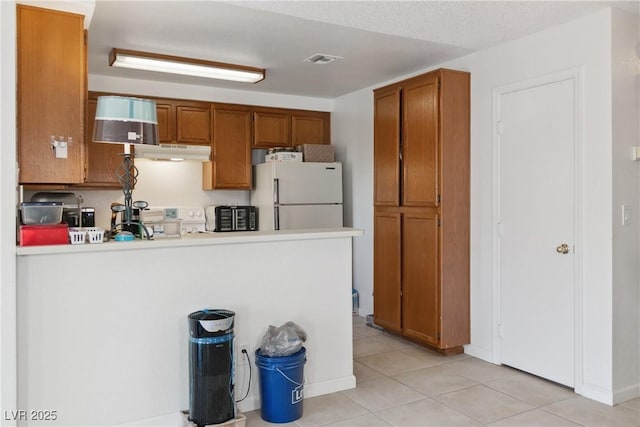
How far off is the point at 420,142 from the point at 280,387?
2.33 meters

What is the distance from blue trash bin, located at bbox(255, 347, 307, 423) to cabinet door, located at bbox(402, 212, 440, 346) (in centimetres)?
154

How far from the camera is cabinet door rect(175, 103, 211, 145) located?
17.2 ft

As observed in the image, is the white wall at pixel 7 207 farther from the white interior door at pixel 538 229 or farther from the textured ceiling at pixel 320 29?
the white interior door at pixel 538 229

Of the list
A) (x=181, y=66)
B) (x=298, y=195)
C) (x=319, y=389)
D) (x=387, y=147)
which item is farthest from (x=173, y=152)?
(x=319, y=389)

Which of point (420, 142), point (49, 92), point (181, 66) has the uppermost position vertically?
point (181, 66)

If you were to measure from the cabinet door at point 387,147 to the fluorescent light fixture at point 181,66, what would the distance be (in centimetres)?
117

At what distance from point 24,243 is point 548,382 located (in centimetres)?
347

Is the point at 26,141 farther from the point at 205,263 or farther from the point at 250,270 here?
the point at 250,270

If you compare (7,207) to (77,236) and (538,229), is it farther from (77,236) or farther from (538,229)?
(538,229)

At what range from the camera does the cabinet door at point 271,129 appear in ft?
18.6

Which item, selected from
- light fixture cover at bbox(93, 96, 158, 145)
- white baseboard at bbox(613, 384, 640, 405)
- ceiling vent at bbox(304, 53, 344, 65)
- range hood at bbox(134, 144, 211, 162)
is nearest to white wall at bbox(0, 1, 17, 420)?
light fixture cover at bbox(93, 96, 158, 145)

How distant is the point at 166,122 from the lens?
5176mm

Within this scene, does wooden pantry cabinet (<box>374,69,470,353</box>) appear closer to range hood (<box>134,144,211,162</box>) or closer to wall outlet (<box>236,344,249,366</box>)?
wall outlet (<box>236,344,249,366</box>)

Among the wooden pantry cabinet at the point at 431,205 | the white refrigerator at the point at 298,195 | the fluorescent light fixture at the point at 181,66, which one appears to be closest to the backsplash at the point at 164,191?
the white refrigerator at the point at 298,195
